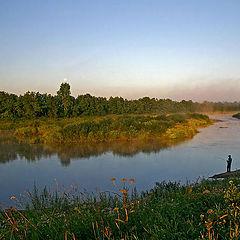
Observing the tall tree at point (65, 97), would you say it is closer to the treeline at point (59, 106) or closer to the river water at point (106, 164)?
the treeline at point (59, 106)

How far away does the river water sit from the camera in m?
8.28

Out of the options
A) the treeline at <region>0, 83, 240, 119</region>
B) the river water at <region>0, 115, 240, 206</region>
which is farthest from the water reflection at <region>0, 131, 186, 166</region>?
the treeline at <region>0, 83, 240, 119</region>

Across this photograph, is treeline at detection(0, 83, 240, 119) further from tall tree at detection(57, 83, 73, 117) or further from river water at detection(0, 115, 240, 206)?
river water at detection(0, 115, 240, 206)

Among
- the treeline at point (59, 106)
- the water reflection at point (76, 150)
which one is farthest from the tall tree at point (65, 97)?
the water reflection at point (76, 150)

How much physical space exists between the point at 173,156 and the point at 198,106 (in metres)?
18.8

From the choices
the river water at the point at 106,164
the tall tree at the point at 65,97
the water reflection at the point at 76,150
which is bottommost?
the river water at the point at 106,164

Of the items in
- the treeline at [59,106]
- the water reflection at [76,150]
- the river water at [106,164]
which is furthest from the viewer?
the treeline at [59,106]

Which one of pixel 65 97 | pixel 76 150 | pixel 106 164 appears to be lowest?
pixel 106 164

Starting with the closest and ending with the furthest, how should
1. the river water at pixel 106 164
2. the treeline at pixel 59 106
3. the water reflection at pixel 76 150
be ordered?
1. the river water at pixel 106 164
2. the water reflection at pixel 76 150
3. the treeline at pixel 59 106

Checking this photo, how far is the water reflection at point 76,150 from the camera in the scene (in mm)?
12039

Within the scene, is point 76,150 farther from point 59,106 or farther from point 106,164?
point 59,106

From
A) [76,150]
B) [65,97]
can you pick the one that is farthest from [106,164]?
[65,97]

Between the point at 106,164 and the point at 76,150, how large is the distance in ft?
11.4

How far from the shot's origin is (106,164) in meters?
10.5
